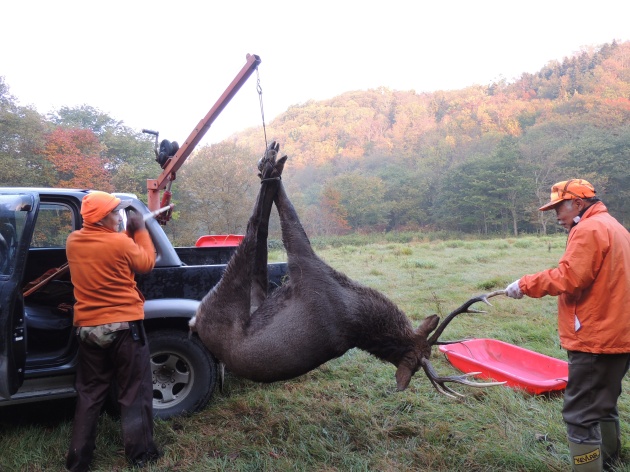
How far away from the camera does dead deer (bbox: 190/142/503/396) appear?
9.26 feet

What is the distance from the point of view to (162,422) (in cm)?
390

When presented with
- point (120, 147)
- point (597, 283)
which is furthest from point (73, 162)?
point (597, 283)

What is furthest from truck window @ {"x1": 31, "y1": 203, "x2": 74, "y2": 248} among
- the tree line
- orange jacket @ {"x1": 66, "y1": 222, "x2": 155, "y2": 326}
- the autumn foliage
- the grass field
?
the autumn foliage

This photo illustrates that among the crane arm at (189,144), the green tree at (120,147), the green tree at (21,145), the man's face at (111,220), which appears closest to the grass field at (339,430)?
the man's face at (111,220)

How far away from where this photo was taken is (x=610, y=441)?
3150 mm

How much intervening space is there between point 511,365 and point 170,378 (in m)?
4.08

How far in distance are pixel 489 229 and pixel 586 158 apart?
860 centimetres

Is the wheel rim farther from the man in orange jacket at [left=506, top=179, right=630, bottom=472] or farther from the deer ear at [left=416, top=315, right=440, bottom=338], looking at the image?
the man in orange jacket at [left=506, top=179, right=630, bottom=472]

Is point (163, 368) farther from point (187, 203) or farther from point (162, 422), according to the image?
point (187, 203)

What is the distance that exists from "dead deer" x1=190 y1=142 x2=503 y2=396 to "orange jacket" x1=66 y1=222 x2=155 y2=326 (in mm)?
672

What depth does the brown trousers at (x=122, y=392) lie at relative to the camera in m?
3.33

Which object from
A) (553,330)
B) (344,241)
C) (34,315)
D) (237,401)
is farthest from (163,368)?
(344,241)

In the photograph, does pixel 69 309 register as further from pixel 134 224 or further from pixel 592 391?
pixel 592 391

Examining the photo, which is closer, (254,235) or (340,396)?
(254,235)
